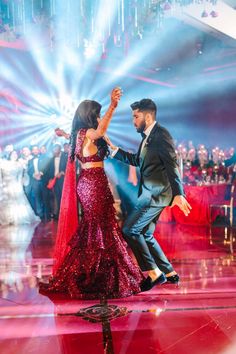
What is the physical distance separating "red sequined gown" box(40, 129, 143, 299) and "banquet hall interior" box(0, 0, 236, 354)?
0.46 feet

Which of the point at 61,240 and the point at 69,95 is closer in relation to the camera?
the point at 61,240

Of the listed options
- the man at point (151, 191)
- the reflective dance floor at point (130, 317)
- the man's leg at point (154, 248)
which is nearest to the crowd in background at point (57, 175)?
the reflective dance floor at point (130, 317)

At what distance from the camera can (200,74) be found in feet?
46.0

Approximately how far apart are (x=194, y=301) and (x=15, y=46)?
29.4 ft

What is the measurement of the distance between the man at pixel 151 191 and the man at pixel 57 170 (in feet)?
17.6

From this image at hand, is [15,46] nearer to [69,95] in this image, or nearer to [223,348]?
[69,95]

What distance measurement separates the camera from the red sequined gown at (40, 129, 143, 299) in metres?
3.33

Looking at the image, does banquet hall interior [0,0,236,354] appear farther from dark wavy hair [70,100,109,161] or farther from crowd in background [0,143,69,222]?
dark wavy hair [70,100,109,161]

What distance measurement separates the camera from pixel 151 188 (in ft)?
11.3

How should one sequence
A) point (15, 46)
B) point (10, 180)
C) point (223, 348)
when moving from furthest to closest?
point (15, 46) → point (10, 180) → point (223, 348)

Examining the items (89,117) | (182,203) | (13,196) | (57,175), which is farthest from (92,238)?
(57,175)

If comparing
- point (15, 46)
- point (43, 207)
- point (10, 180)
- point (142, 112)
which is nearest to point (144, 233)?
point (142, 112)

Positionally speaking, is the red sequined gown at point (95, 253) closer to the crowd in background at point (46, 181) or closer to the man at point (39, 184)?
the crowd in background at point (46, 181)

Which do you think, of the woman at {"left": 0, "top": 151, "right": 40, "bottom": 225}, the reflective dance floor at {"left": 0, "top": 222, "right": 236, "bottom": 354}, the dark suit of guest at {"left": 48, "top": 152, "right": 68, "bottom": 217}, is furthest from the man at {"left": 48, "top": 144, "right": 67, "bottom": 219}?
the reflective dance floor at {"left": 0, "top": 222, "right": 236, "bottom": 354}
